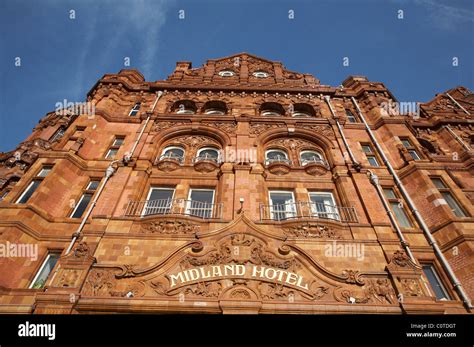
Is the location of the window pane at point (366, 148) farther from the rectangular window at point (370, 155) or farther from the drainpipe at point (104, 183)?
the drainpipe at point (104, 183)

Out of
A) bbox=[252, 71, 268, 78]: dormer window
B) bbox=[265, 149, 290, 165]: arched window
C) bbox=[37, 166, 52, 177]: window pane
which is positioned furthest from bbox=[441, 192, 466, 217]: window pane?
bbox=[37, 166, 52, 177]: window pane

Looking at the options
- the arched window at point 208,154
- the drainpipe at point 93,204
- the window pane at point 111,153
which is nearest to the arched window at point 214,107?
the arched window at point 208,154

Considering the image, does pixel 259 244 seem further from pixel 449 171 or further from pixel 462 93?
pixel 462 93

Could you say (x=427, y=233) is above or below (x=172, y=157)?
below

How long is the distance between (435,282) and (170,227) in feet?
34.9

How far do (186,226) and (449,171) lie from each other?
50.1 feet

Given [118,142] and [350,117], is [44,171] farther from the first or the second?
[350,117]

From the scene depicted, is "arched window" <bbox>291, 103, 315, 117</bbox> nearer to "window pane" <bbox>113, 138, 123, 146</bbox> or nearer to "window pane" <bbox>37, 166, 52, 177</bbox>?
"window pane" <bbox>113, 138, 123, 146</bbox>

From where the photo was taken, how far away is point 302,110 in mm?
23078

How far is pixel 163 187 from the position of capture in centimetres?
1543

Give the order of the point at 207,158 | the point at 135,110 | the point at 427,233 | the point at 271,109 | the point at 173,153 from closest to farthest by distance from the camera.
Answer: the point at 427,233, the point at 207,158, the point at 173,153, the point at 135,110, the point at 271,109

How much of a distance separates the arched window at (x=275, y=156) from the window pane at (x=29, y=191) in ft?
38.7

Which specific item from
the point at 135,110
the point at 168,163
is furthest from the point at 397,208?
the point at 135,110
